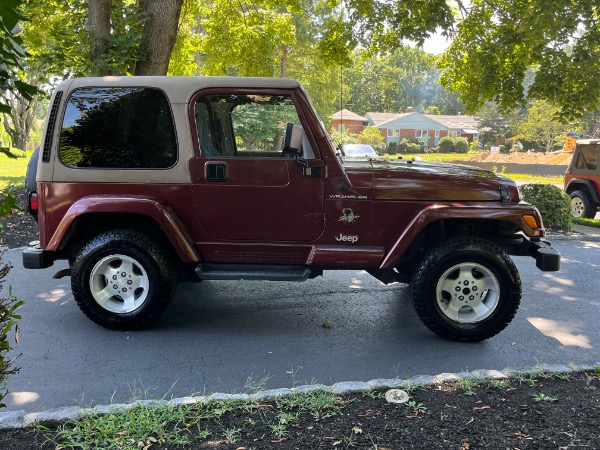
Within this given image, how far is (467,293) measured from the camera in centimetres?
454

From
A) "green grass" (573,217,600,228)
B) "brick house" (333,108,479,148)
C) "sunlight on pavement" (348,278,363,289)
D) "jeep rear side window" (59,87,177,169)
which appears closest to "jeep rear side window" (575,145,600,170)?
"green grass" (573,217,600,228)

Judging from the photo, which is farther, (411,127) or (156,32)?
(411,127)

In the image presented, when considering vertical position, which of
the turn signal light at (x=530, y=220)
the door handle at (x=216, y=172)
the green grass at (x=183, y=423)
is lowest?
the green grass at (x=183, y=423)

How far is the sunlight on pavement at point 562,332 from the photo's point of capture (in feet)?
15.0

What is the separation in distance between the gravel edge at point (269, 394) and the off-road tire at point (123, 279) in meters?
1.48

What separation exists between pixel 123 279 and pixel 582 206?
37.2 ft

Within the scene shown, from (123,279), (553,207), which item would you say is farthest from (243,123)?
(553,207)

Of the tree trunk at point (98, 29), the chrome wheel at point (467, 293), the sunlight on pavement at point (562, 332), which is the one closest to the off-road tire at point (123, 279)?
the chrome wheel at point (467, 293)

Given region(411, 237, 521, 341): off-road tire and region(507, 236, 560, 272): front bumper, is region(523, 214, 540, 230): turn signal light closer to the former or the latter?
region(507, 236, 560, 272): front bumper

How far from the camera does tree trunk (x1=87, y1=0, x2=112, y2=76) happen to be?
825 cm

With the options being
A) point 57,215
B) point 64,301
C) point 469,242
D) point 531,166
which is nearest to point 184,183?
point 57,215

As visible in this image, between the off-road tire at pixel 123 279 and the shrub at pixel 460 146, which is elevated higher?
the shrub at pixel 460 146

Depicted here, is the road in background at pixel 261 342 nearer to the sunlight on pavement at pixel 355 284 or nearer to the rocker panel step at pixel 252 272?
the sunlight on pavement at pixel 355 284

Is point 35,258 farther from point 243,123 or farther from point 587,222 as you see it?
point 587,222
